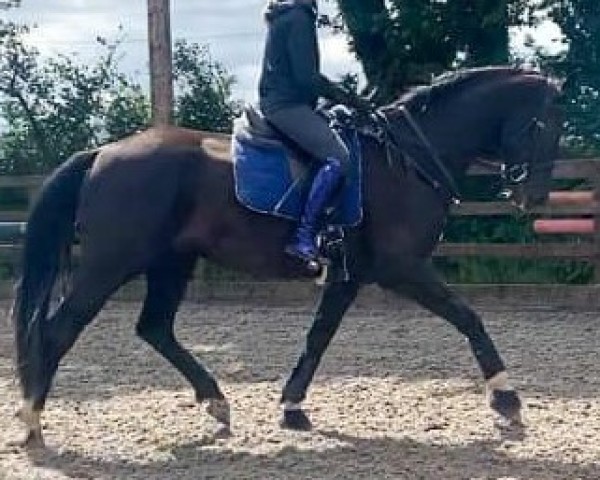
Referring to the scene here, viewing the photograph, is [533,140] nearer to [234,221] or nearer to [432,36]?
[234,221]

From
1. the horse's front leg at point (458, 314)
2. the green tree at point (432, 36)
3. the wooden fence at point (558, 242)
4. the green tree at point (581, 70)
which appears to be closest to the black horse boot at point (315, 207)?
the horse's front leg at point (458, 314)

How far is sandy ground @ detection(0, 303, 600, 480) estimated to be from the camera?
6.24 m

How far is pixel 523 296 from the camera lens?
40.4 ft

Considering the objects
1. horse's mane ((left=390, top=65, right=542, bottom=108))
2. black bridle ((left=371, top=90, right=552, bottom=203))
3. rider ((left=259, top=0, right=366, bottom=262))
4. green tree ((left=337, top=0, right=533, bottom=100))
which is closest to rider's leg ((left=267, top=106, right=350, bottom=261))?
rider ((left=259, top=0, right=366, bottom=262))

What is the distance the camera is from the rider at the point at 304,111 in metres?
6.83

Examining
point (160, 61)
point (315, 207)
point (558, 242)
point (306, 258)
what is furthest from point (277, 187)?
point (558, 242)

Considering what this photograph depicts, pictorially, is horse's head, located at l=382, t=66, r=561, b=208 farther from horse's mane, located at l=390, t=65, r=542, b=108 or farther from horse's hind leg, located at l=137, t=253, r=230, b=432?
horse's hind leg, located at l=137, t=253, r=230, b=432

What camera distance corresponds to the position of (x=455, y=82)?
7469 mm

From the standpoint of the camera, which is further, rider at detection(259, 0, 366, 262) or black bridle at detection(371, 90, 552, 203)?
black bridle at detection(371, 90, 552, 203)

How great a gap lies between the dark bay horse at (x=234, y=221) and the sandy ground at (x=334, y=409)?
311 millimetres

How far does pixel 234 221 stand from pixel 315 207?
488mm

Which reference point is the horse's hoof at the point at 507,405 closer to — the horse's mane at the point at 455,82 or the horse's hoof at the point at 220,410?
the horse's hoof at the point at 220,410

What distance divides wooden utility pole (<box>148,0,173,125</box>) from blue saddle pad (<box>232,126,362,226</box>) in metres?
6.56

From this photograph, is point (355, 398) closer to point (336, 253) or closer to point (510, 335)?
point (336, 253)
